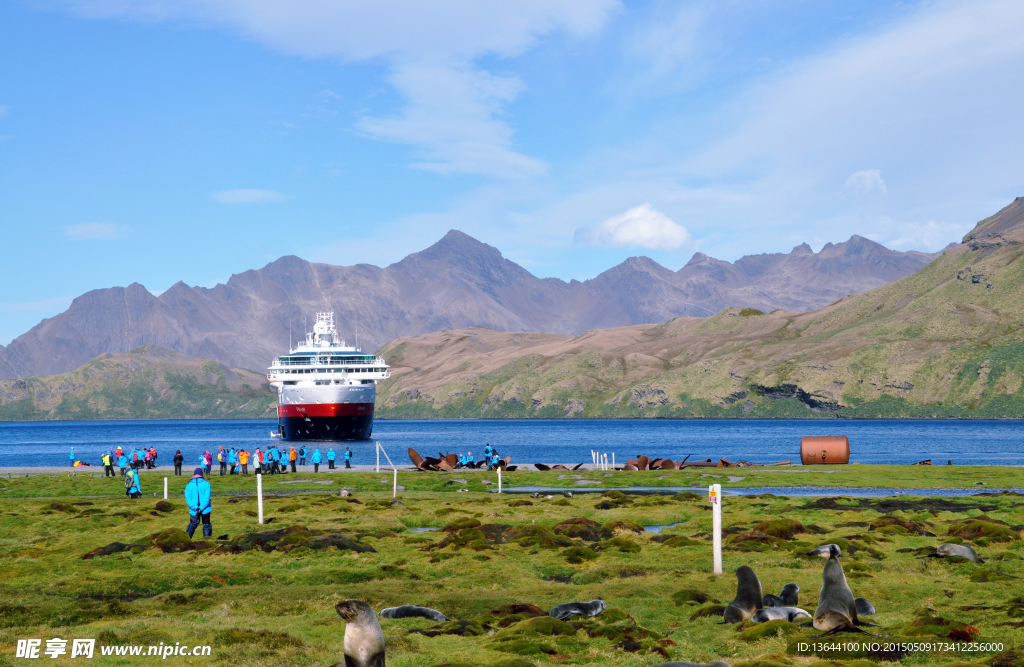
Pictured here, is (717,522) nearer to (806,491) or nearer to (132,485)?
(806,491)

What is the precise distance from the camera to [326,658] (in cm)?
1525

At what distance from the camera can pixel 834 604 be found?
16.2 m

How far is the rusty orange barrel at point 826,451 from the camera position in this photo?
75438 millimetres

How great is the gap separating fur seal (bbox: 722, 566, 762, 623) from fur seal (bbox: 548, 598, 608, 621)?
263 cm

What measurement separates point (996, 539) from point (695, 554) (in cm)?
1038

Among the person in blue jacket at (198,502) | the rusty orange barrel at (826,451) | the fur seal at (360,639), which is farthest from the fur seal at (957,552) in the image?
the rusty orange barrel at (826,451)

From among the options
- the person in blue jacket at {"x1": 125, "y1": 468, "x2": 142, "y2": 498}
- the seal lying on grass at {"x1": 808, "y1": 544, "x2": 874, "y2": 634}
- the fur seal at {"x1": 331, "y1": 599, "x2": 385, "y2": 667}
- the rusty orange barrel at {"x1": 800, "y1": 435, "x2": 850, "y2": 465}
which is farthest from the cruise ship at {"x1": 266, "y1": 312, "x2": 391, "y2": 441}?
the fur seal at {"x1": 331, "y1": 599, "x2": 385, "y2": 667}

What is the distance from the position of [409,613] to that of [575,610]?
3.56m

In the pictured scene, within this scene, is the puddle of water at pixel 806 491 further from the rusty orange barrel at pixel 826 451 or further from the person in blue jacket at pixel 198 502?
the person in blue jacket at pixel 198 502

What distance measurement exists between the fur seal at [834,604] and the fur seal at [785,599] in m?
2.51

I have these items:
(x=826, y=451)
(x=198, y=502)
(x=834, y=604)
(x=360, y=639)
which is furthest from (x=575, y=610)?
(x=826, y=451)

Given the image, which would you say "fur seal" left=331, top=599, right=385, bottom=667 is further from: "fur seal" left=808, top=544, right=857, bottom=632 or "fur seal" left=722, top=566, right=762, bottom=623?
"fur seal" left=808, top=544, right=857, bottom=632

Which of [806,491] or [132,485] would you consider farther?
[806,491]

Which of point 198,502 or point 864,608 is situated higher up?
point 198,502
